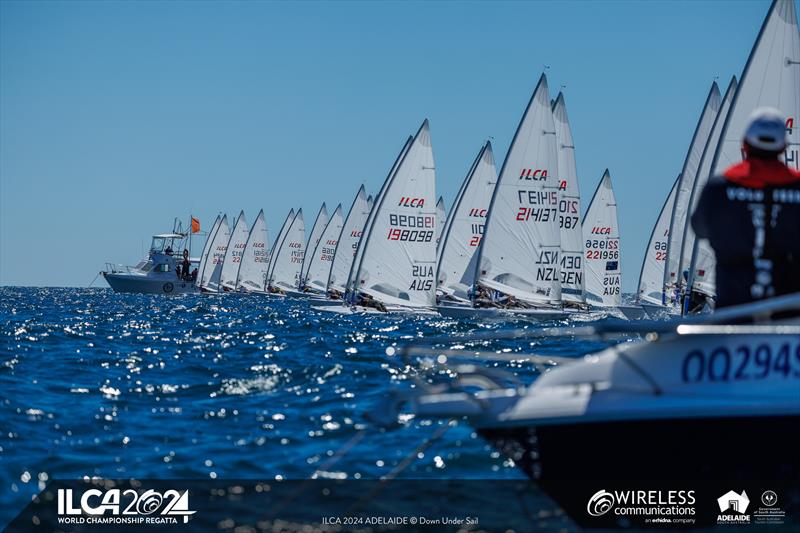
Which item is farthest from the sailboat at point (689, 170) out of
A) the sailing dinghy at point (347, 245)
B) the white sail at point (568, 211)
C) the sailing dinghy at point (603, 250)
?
the sailing dinghy at point (347, 245)

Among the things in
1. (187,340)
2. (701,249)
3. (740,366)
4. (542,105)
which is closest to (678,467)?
(740,366)

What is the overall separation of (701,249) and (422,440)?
705 inches

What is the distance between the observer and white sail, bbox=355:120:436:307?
41219 mm

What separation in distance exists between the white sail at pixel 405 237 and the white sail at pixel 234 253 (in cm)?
4982

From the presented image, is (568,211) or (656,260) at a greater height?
(568,211)

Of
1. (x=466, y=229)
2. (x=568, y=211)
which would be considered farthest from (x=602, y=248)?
(x=568, y=211)

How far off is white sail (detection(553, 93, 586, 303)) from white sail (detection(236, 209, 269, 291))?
49.8 meters

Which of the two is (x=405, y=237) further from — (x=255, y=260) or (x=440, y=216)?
(x=255, y=260)

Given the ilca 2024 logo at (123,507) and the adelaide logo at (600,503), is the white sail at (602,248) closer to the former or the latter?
the ilca 2024 logo at (123,507)

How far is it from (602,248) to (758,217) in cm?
4654

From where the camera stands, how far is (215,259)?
95312 millimetres

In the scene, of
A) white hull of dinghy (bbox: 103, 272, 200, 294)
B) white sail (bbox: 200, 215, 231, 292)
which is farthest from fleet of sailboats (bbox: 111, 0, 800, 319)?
white hull of dinghy (bbox: 103, 272, 200, 294)

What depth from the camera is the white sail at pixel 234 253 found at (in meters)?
90.9

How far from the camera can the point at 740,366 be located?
5.75 metres
